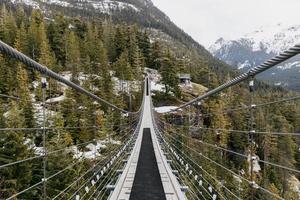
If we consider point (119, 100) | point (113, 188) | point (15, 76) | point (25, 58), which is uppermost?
point (15, 76)

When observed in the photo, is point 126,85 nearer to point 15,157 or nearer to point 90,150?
point 90,150

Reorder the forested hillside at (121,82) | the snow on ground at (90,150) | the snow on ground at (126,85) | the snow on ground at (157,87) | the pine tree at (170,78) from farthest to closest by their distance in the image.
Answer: the snow on ground at (157,87) → the snow on ground at (126,85) → the pine tree at (170,78) → the forested hillside at (121,82) → the snow on ground at (90,150)

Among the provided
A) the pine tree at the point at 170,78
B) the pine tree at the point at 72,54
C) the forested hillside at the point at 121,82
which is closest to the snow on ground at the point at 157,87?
the pine tree at the point at 170,78

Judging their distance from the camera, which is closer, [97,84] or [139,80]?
[97,84]

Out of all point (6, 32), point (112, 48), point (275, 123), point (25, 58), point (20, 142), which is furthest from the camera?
point (112, 48)

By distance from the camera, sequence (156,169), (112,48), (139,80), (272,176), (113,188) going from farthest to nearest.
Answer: (112,48), (139,80), (272,176), (156,169), (113,188)

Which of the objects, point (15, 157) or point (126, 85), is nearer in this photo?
point (15, 157)

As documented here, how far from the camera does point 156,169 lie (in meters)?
7.42

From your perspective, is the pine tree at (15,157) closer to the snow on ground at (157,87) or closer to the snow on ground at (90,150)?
the snow on ground at (90,150)

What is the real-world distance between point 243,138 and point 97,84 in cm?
1733

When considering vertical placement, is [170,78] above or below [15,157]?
above

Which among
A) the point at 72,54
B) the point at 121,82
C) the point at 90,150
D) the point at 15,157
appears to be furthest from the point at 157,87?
the point at 15,157

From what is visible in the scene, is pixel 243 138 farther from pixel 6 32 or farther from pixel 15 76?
pixel 6 32

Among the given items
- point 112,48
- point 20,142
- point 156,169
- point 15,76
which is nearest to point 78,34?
point 112,48
